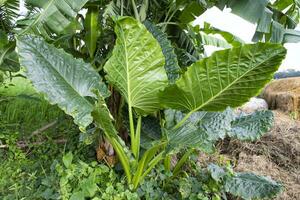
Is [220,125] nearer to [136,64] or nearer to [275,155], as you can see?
[136,64]

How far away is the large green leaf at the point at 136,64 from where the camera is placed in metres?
1.44

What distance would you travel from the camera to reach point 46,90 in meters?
1.35

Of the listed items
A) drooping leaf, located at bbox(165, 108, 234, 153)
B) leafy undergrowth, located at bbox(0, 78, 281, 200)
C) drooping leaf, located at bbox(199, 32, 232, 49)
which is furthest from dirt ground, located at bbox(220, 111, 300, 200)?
drooping leaf, located at bbox(199, 32, 232, 49)

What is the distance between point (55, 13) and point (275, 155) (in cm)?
193

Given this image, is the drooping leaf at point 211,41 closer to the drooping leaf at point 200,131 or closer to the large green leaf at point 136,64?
the drooping leaf at point 200,131

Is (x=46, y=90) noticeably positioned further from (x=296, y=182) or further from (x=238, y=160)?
(x=296, y=182)

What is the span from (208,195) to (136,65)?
2.91 feet

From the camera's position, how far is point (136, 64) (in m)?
1.52

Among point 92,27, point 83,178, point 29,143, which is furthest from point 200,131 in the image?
point 29,143

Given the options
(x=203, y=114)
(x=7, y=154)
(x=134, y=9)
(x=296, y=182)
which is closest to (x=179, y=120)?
(x=203, y=114)

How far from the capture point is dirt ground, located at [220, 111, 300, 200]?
7.47ft

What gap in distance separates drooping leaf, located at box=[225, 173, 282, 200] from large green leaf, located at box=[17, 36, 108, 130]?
0.90 metres

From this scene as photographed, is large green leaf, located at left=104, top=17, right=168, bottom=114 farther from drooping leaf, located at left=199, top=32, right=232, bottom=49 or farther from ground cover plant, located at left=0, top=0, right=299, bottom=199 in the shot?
drooping leaf, located at left=199, top=32, right=232, bottom=49

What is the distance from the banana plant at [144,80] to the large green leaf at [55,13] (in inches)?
7.0
